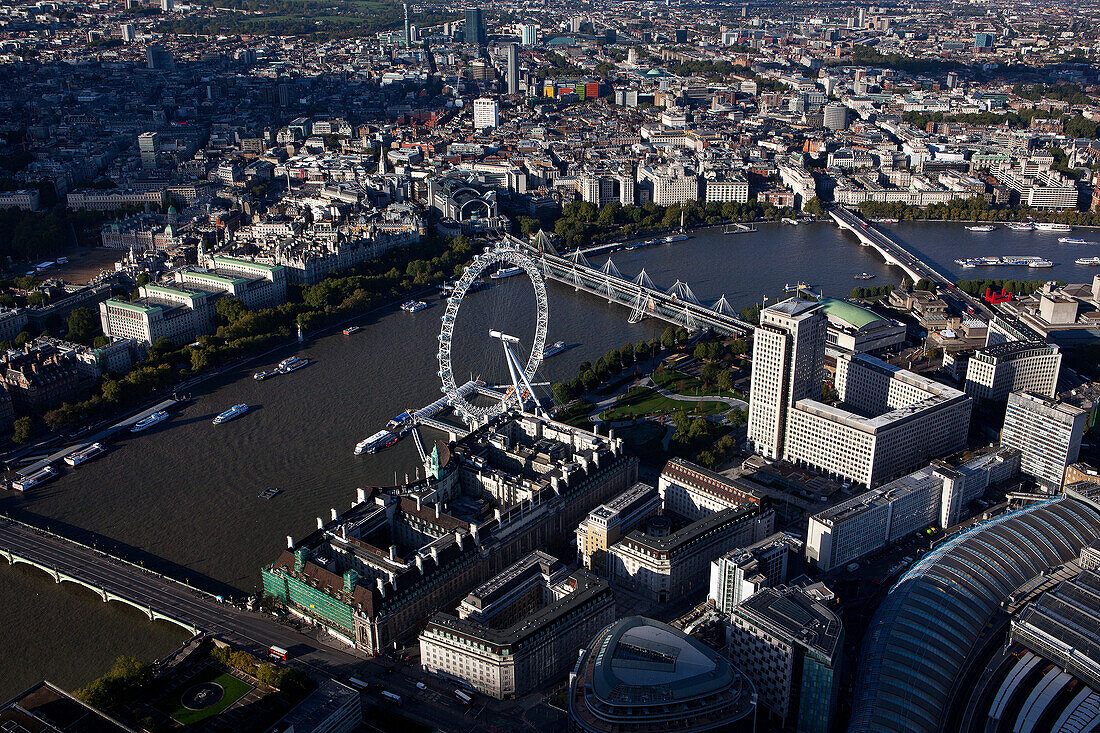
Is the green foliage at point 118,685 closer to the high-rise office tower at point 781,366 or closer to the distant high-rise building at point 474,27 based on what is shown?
the high-rise office tower at point 781,366

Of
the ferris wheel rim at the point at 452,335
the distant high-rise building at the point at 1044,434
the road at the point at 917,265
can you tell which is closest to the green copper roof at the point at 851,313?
the road at the point at 917,265

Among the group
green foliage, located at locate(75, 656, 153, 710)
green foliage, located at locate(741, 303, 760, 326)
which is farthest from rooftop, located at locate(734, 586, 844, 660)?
green foliage, located at locate(741, 303, 760, 326)

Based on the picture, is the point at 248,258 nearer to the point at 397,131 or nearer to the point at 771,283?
the point at 771,283

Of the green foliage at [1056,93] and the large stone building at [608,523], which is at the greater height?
the green foliage at [1056,93]

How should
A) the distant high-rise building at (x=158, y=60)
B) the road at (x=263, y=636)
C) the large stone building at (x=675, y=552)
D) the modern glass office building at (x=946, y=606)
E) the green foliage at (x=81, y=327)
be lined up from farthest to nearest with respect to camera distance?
the distant high-rise building at (x=158, y=60)
the green foliage at (x=81, y=327)
the large stone building at (x=675, y=552)
the road at (x=263, y=636)
the modern glass office building at (x=946, y=606)

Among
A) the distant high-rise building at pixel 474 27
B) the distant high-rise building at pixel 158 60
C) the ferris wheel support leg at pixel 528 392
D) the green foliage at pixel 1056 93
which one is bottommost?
the ferris wheel support leg at pixel 528 392

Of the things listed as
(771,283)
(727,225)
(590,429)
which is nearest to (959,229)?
(727,225)

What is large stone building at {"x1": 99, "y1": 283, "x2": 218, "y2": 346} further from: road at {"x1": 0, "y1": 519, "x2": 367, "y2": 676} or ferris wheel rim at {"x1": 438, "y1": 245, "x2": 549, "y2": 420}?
road at {"x1": 0, "y1": 519, "x2": 367, "y2": 676}

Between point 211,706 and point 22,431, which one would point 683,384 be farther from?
point 22,431
